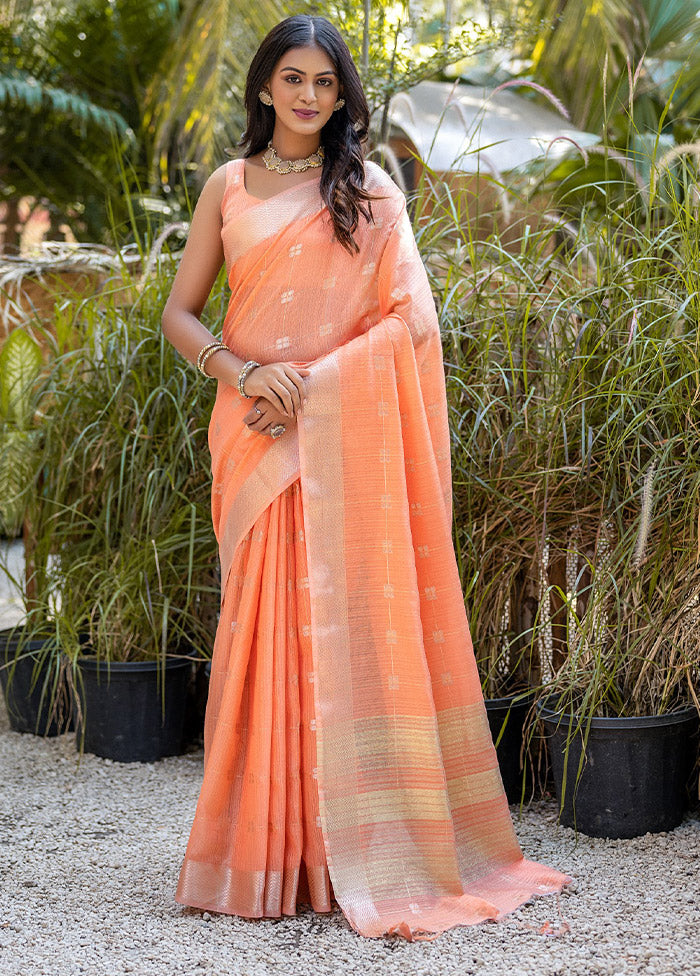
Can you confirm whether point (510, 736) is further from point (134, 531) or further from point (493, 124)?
point (493, 124)

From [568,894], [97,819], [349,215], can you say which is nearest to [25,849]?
[97,819]

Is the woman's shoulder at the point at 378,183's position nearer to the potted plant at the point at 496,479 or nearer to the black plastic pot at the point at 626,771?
the potted plant at the point at 496,479

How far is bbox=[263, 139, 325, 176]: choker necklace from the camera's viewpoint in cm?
209

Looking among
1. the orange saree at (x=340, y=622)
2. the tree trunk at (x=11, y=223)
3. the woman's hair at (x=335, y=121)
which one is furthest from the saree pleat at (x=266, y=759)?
the tree trunk at (x=11, y=223)

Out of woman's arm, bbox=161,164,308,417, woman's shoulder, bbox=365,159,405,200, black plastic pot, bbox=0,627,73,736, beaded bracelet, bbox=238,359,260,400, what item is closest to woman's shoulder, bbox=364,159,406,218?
woman's shoulder, bbox=365,159,405,200

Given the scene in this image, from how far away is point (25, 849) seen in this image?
241cm

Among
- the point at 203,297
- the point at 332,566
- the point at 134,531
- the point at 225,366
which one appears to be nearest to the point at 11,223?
the point at 134,531

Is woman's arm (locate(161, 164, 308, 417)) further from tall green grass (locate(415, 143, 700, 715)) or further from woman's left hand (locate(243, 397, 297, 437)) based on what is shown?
tall green grass (locate(415, 143, 700, 715))

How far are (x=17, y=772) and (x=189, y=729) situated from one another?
56cm

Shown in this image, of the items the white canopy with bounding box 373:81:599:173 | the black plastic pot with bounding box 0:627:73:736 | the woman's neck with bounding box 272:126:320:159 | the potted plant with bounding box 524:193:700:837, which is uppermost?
the white canopy with bounding box 373:81:599:173

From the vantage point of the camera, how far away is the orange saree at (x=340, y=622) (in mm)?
1970

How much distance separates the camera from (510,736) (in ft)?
8.65

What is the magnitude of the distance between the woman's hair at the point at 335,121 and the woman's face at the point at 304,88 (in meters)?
0.01

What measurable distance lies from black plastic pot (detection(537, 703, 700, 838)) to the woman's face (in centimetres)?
138
